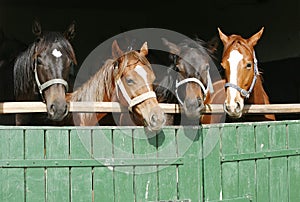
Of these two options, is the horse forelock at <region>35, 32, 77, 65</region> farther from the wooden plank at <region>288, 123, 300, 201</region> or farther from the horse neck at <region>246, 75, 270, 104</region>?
the wooden plank at <region>288, 123, 300, 201</region>

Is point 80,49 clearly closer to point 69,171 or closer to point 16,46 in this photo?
point 16,46

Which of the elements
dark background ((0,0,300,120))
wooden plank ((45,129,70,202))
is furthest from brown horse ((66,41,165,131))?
dark background ((0,0,300,120))

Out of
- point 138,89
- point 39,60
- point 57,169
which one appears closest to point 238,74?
point 138,89

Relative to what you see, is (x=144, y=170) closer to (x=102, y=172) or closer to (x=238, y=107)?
(x=102, y=172)

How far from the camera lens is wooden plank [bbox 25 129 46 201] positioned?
8.43 feet

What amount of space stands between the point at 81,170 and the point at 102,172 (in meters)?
0.11

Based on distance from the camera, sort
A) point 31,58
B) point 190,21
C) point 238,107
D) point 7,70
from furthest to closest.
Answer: point 190,21 → point 7,70 → point 31,58 → point 238,107

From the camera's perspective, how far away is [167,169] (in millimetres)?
2736

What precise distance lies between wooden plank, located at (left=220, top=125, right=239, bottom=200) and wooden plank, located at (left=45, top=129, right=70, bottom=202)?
36.0 inches

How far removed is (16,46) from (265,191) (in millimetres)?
2960

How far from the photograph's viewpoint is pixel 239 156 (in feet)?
9.50

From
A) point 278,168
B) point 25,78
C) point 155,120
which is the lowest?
point 278,168

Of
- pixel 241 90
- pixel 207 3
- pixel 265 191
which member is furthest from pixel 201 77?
pixel 207 3

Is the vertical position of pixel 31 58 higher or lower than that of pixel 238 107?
higher
